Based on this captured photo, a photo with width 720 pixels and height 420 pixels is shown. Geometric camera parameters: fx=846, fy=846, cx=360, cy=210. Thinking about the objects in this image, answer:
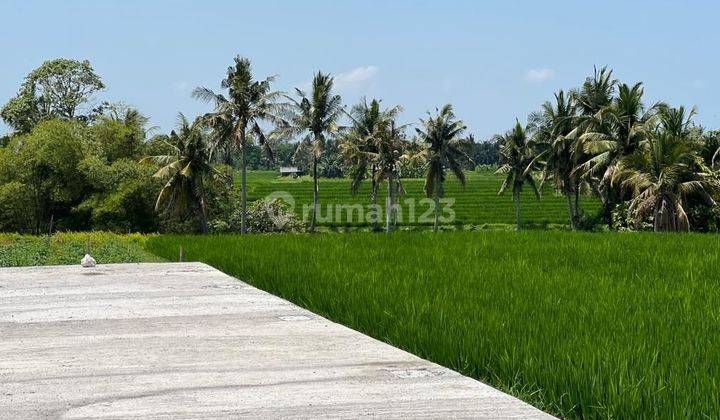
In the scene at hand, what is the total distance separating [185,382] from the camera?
5.16 metres

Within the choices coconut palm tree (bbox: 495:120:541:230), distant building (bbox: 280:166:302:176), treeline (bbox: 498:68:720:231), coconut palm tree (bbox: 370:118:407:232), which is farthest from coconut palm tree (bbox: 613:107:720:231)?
distant building (bbox: 280:166:302:176)

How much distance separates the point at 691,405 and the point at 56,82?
78.7m

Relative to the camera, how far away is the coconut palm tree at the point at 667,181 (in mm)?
40938

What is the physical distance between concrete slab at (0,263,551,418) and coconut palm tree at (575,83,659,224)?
143 ft

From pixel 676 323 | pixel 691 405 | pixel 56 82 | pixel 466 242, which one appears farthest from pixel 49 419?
pixel 56 82

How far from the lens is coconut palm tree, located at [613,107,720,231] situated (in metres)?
40.9

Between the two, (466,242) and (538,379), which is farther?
(466,242)

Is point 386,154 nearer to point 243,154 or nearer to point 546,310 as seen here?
point 243,154

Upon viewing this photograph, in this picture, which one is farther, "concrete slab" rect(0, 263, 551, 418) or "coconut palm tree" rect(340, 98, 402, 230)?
"coconut palm tree" rect(340, 98, 402, 230)

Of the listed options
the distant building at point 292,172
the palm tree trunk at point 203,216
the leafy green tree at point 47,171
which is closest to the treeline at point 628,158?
the palm tree trunk at point 203,216

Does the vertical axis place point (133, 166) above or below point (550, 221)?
above

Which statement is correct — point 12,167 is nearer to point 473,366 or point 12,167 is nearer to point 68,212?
point 68,212

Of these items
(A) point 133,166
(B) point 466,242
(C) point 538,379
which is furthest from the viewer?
(A) point 133,166

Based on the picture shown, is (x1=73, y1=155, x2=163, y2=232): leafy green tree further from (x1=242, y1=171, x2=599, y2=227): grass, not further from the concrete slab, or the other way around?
the concrete slab
